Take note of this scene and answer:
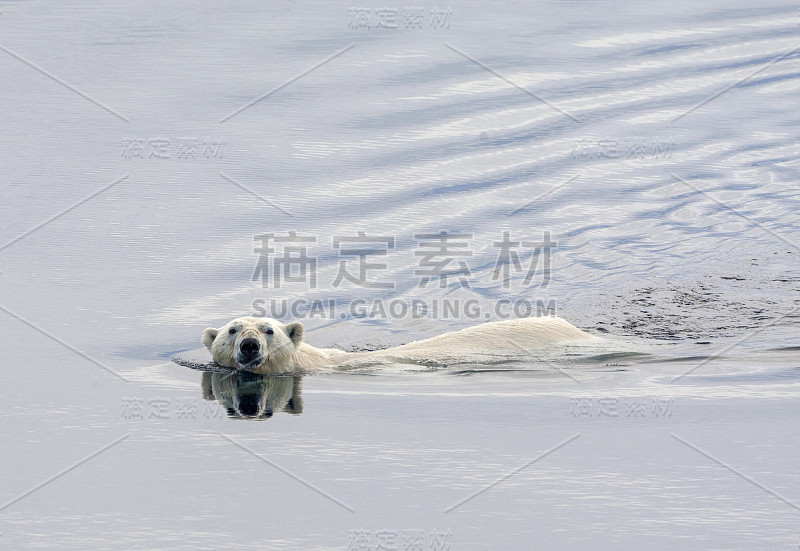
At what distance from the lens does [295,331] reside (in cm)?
1170

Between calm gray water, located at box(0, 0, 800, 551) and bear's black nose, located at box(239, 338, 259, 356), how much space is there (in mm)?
392

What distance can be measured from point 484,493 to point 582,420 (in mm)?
1852

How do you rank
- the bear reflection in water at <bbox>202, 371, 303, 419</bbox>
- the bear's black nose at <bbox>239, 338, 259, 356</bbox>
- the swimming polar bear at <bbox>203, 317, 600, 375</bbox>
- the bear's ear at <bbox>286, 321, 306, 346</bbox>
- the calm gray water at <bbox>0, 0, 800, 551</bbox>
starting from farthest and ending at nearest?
the bear's ear at <bbox>286, 321, 306, 346</bbox>, the swimming polar bear at <bbox>203, 317, 600, 375</bbox>, the bear's black nose at <bbox>239, 338, 259, 356</bbox>, the bear reflection in water at <bbox>202, 371, 303, 419</bbox>, the calm gray water at <bbox>0, 0, 800, 551</bbox>

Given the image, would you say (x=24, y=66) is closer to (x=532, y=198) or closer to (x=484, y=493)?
(x=532, y=198)

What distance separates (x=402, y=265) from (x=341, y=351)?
275 centimetres

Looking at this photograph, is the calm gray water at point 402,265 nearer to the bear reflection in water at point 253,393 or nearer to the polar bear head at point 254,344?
the bear reflection in water at point 253,393

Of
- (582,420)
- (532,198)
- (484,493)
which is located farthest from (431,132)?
(484,493)

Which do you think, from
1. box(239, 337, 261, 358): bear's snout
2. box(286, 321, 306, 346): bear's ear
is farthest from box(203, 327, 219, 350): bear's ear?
box(286, 321, 306, 346): bear's ear

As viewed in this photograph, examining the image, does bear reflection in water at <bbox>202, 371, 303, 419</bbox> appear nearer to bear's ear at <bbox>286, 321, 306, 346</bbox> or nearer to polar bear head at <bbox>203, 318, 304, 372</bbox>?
polar bear head at <bbox>203, 318, 304, 372</bbox>

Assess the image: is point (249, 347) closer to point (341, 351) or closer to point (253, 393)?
point (253, 393)

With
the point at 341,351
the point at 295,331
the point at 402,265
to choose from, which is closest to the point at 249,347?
the point at 295,331

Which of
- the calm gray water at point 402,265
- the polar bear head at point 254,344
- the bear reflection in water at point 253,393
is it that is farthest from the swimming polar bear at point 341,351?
the calm gray water at point 402,265

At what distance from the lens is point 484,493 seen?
27.8ft

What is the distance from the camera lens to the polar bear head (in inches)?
442
